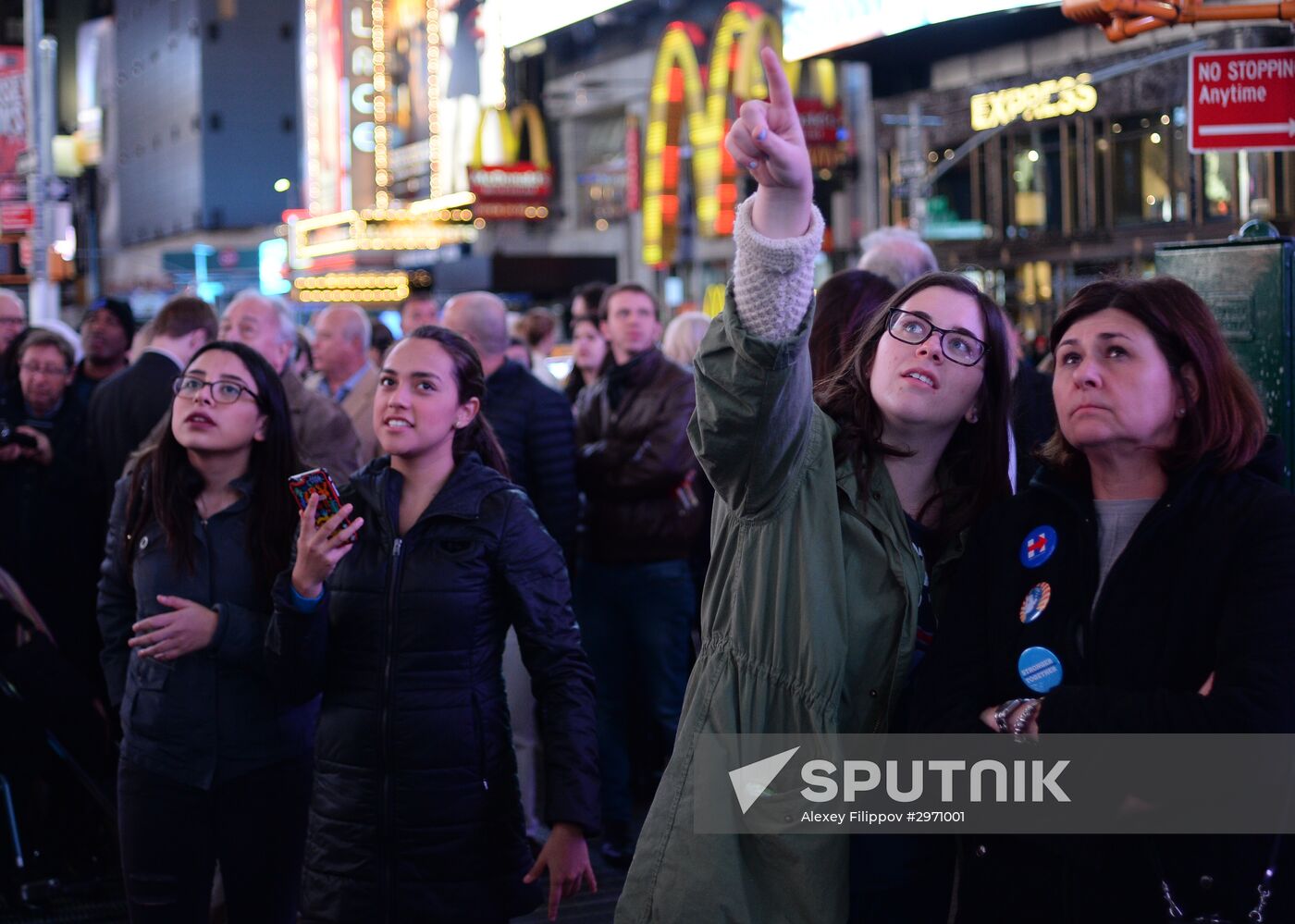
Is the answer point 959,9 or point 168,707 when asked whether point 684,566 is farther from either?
point 959,9

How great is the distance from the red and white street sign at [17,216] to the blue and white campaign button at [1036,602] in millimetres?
21139

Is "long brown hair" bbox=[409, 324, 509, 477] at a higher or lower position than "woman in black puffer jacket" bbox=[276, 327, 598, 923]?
higher

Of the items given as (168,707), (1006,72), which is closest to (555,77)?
(1006,72)

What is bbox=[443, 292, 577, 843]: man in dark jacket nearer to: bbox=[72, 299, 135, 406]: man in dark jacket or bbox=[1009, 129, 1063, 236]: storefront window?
bbox=[72, 299, 135, 406]: man in dark jacket

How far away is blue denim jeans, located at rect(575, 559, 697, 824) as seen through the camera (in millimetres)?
7391

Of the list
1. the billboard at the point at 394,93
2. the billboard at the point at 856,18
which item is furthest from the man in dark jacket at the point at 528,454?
the billboard at the point at 394,93

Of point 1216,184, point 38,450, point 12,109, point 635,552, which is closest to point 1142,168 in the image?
point 1216,184

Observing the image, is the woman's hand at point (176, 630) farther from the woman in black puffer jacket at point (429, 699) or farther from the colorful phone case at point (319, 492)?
the colorful phone case at point (319, 492)

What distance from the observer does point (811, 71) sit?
31250 millimetres

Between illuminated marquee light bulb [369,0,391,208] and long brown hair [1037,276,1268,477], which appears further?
illuminated marquee light bulb [369,0,391,208]

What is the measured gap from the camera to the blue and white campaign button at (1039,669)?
8.84ft

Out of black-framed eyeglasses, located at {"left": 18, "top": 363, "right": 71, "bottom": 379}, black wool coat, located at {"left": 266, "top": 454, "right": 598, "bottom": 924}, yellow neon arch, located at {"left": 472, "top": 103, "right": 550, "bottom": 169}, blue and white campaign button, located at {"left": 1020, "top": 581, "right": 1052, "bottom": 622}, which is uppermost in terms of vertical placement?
yellow neon arch, located at {"left": 472, "top": 103, "right": 550, "bottom": 169}

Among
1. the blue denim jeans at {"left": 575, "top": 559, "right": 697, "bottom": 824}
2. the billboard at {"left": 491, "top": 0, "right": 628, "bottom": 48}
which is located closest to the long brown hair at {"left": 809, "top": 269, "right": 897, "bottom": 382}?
the blue denim jeans at {"left": 575, "top": 559, "right": 697, "bottom": 824}

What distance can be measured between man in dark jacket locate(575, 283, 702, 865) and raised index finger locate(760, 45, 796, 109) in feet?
15.8
